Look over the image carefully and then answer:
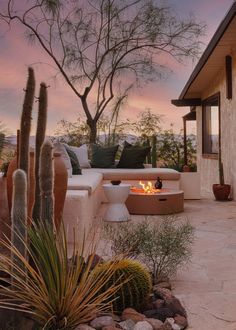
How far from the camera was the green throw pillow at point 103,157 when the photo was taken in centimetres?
882

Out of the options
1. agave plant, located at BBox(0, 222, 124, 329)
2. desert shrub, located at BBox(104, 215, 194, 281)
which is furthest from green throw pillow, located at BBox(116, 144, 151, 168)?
agave plant, located at BBox(0, 222, 124, 329)

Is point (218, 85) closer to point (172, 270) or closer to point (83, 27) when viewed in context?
point (83, 27)

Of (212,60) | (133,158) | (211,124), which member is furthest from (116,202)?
(211,124)

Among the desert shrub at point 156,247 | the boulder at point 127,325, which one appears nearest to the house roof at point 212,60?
the desert shrub at point 156,247

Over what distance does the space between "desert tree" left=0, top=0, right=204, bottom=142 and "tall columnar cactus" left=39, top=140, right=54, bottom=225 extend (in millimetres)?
9068

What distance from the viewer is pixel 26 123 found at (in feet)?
8.94

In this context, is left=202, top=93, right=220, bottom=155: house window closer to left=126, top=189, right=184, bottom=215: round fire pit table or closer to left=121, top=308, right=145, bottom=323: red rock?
left=126, top=189, right=184, bottom=215: round fire pit table

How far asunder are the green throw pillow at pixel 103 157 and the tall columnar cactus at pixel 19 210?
6.49 m

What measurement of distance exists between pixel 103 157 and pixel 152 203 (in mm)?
2628

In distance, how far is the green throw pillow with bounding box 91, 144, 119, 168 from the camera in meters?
8.82

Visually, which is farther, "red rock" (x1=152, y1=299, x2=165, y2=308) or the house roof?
the house roof

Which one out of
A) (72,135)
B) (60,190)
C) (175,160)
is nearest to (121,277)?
(60,190)

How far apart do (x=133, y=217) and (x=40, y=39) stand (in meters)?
6.83

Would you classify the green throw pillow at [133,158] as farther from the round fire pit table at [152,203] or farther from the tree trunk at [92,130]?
the tree trunk at [92,130]
